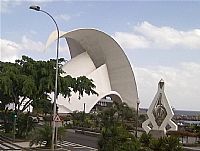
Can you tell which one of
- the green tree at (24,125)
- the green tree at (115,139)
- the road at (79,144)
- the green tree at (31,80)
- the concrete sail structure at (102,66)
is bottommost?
the road at (79,144)

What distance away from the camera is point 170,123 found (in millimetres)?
32375

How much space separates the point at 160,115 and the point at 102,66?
3876 cm

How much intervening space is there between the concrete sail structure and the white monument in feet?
112

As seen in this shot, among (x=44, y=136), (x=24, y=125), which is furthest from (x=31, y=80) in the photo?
(x=44, y=136)

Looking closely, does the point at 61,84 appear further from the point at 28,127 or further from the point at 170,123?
the point at 170,123

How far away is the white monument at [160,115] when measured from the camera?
106 ft

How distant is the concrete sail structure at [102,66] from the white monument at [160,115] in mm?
34156

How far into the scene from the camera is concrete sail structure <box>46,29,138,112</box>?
68.7 metres

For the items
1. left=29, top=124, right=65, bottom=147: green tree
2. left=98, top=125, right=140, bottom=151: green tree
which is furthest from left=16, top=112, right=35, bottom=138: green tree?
left=98, top=125, right=140, bottom=151: green tree

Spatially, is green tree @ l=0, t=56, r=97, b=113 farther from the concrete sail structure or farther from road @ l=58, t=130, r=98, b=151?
the concrete sail structure

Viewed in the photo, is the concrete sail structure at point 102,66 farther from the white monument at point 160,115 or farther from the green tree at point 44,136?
the green tree at point 44,136

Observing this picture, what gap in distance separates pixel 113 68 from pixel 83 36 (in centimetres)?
797

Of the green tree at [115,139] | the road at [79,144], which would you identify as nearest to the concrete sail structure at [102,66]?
the road at [79,144]

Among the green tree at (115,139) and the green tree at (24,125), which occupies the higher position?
the green tree at (24,125)
